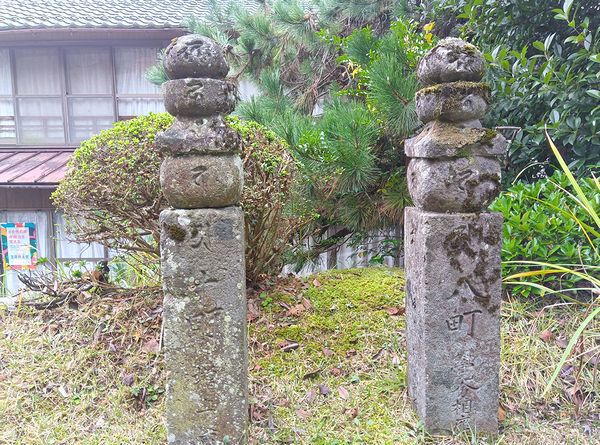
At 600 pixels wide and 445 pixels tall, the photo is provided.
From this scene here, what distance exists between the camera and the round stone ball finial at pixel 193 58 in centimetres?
189

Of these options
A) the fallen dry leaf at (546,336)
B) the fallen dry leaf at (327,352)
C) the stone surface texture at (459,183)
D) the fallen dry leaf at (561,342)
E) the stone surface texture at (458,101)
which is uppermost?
the stone surface texture at (458,101)

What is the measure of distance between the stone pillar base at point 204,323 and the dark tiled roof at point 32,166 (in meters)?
4.37

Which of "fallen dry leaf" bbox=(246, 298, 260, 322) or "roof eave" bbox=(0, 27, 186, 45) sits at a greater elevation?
"roof eave" bbox=(0, 27, 186, 45)

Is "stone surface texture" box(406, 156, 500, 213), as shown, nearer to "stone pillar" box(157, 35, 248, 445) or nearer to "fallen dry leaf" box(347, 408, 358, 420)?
"stone pillar" box(157, 35, 248, 445)

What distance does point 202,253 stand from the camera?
195 cm

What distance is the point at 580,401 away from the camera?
2.36 metres

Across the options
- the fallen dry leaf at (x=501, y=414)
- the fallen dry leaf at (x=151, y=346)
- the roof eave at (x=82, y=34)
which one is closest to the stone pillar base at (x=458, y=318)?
the fallen dry leaf at (x=501, y=414)

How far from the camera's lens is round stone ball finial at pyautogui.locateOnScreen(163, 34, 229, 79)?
1.89 m

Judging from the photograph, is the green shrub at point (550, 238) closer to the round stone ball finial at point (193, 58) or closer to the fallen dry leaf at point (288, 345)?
the fallen dry leaf at point (288, 345)

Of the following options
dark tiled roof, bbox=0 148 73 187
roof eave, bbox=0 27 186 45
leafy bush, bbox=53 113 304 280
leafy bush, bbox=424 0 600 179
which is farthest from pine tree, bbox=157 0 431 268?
dark tiled roof, bbox=0 148 73 187

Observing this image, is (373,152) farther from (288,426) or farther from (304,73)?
(288,426)

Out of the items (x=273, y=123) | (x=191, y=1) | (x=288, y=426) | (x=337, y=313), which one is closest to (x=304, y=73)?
(x=273, y=123)

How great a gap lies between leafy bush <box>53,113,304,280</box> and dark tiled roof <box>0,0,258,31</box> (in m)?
3.69

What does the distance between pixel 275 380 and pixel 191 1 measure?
8168 mm
